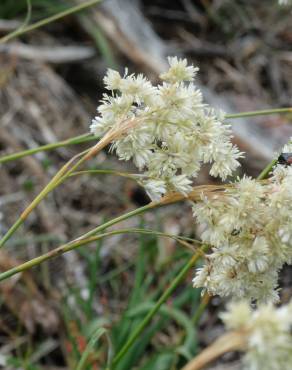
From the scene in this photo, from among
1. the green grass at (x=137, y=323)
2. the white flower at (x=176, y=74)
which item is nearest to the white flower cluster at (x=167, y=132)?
the white flower at (x=176, y=74)

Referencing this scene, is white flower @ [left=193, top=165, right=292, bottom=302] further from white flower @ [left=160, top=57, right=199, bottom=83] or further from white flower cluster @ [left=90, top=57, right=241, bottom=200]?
white flower @ [left=160, top=57, right=199, bottom=83]

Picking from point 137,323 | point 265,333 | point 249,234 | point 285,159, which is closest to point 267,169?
point 285,159

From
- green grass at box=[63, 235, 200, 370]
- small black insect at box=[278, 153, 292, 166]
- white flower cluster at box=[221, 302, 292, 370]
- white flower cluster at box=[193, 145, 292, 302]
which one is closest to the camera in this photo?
white flower cluster at box=[221, 302, 292, 370]

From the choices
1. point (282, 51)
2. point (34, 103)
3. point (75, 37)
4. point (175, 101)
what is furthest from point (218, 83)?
point (175, 101)

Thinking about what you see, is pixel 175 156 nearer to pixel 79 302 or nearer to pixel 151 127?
pixel 151 127

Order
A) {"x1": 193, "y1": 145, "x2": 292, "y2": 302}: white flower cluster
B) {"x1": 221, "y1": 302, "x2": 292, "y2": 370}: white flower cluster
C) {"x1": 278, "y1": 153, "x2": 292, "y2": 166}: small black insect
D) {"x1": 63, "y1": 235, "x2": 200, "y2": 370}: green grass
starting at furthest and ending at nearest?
{"x1": 63, "y1": 235, "x2": 200, "y2": 370}: green grass, {"x1": 278, "y1": 153, "x2": 292, "y2": 166}: small black insect, {"x1": 193, "y1": 145, "x2": 292, "y2": 302}: white flower cluster, {"x1": 221, "y1": 302, "x2": 292, "y2": 370}: white flower cluster

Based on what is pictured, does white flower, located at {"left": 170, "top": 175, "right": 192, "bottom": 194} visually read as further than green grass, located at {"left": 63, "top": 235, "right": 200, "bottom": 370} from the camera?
No

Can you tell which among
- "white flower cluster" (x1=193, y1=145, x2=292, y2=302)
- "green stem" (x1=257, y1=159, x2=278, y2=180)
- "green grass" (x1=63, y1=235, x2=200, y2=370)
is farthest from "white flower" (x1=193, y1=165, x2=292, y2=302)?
"green grass" (x1=63, y1=235, x2=200, y2=370)
